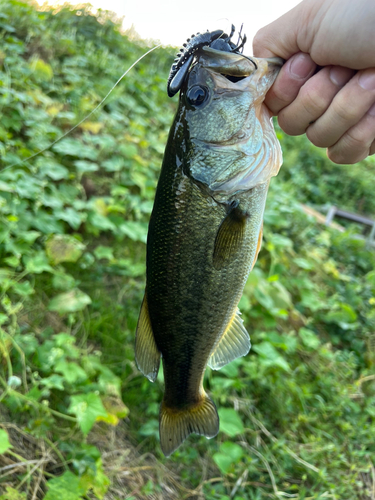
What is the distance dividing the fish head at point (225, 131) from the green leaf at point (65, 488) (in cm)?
167

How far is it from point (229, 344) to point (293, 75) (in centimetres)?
116

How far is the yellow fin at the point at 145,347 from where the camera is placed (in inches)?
Result: 61.2

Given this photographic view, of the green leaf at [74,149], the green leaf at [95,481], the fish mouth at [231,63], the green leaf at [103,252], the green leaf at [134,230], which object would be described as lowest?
the green leaf at [95,481]

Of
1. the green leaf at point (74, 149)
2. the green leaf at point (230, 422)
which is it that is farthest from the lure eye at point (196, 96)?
the green leaf at point (74, 149)

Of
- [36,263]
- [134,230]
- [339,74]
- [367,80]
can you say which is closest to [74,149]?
[134,230]

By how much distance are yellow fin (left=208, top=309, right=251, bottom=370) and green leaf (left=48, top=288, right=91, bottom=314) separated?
132 cm

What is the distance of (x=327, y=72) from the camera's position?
4.92ft

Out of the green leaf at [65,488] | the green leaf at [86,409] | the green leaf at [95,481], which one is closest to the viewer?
the green leaf at [65,488]

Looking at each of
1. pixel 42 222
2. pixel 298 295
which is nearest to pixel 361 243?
pixel 298 295

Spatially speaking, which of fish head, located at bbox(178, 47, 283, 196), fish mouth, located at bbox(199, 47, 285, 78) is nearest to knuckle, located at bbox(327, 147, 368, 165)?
fish head, located at bbox(178, 47, 283, 196)

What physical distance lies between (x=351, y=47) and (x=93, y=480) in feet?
7.74

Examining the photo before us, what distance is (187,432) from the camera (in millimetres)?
1694

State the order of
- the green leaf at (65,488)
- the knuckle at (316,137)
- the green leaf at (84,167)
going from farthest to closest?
the green leaf at (84,167) < the green leaf at (65,488) < the knuckle at (316,137)

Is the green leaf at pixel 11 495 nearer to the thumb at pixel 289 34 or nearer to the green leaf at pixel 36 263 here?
the green leaf at pixel 36 263
